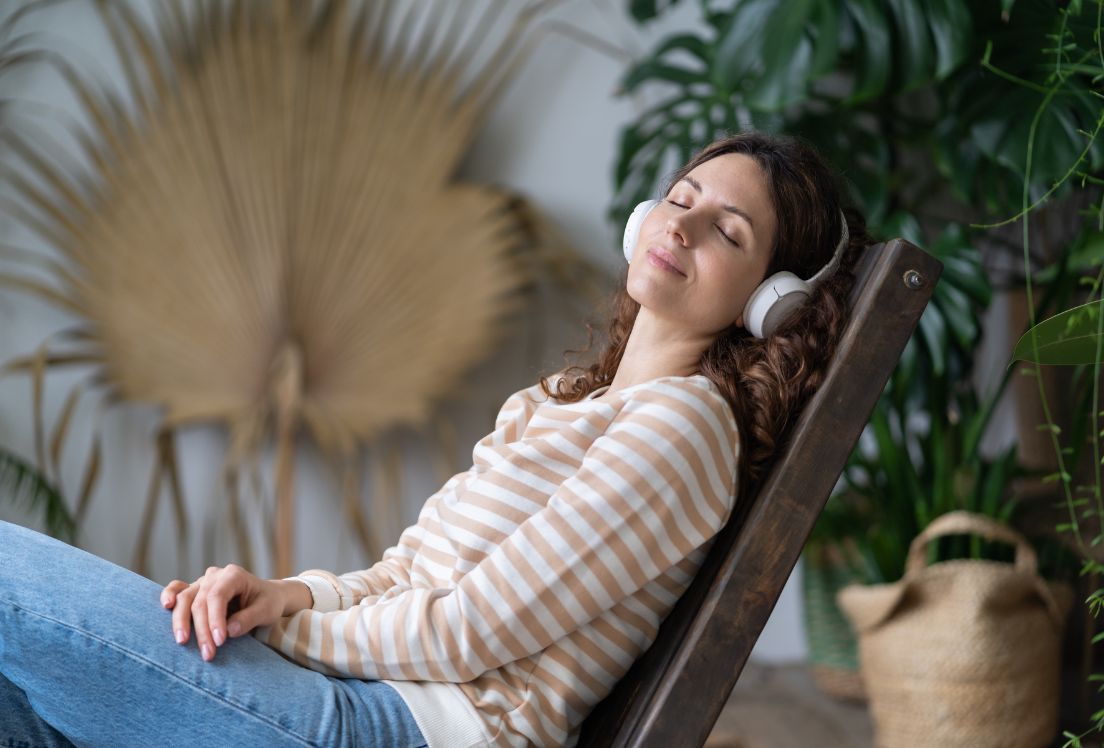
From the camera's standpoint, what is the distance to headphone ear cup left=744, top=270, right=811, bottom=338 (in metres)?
1.12

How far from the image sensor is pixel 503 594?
3.21ft

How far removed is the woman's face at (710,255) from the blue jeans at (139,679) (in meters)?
0.47

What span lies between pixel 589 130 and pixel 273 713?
2203mm

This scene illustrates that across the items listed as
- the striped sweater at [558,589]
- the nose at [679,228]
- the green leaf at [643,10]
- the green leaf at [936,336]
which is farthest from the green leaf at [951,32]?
the striped sweater at [558,589]

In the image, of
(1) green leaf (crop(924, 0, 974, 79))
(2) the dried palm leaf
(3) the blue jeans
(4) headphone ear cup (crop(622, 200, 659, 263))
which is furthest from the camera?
(2) the dried palm leaf

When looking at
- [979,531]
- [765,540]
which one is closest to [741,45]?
[979,531]

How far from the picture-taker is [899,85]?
83.1 inches

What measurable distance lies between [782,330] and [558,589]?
13.4 inches

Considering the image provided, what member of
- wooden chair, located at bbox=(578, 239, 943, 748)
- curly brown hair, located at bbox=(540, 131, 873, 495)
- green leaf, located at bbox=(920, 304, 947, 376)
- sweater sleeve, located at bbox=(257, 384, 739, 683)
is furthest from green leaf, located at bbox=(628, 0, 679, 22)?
sweater sleeve, located at bbox=(257, 384, 739, 683)

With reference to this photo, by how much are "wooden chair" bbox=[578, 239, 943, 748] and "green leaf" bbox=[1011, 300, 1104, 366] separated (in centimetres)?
10

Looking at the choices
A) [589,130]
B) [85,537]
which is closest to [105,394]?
[85,537]

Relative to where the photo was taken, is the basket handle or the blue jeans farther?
the basket handle

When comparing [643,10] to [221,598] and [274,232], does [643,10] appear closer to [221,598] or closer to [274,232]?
[274,232]

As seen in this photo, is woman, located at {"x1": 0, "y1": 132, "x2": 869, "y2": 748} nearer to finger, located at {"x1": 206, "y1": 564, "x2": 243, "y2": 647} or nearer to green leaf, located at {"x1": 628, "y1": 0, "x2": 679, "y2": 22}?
finger, located at {"x1": 206, "y1": 564, "x2": 243, "y2": 647}
